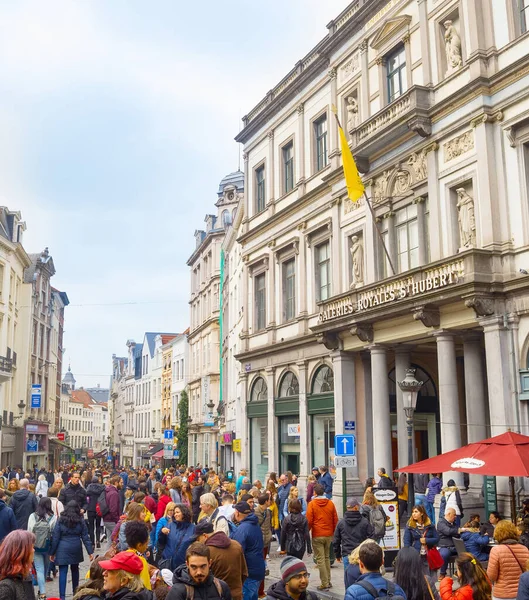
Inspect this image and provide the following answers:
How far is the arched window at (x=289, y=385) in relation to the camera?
30355 mm

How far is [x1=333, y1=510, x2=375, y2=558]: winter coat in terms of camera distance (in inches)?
466

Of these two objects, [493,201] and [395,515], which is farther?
[493,201]

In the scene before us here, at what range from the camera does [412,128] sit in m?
22.3

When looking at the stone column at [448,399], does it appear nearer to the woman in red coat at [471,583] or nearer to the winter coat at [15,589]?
the woman in red coat at [471,583]

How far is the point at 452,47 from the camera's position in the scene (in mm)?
21859

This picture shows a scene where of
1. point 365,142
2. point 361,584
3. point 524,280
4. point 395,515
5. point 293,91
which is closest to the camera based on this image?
point 361,584

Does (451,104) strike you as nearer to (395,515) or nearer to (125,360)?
(395,515)

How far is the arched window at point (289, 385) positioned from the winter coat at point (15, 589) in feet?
80.8

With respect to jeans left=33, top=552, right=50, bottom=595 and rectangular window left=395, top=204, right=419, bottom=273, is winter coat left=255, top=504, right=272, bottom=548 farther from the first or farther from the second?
rectangular window left=395, top=204, right=419, bottom=273

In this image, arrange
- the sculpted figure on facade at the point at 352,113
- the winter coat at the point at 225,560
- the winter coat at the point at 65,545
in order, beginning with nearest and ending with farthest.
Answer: the winter coat at the point at 225,560 < the winter coat at the point at 65,545 < the sculpted figure on facade at the point at 352,113

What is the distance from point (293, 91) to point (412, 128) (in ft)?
35.5

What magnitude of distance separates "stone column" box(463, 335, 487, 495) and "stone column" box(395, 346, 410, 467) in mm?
2946

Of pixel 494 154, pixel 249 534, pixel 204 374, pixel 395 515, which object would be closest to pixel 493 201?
pixel 494 154

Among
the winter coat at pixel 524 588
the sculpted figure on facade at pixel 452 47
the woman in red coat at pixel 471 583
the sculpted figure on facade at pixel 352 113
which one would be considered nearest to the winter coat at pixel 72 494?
the woman in red coat at pixel 471 583
